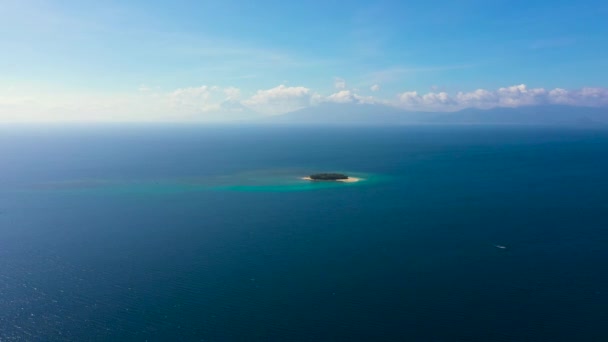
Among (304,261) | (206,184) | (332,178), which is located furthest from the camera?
(332,178)

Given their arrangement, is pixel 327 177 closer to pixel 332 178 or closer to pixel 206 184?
pixel 332 178

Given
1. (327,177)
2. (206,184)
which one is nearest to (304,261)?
(327,177)

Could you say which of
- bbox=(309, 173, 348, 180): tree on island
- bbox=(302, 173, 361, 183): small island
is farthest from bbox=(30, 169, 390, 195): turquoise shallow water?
bbox=(309, 173, 348, 180): tree on island

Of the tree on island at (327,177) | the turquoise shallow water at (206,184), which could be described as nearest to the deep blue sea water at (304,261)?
the turquoise shallow water at (206,184)

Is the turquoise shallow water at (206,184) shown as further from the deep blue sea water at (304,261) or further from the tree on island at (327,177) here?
the tree on island at (327,177)

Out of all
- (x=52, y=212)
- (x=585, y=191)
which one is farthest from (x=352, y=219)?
(x=585, y=191)

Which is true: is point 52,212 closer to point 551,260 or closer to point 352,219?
point 352,219

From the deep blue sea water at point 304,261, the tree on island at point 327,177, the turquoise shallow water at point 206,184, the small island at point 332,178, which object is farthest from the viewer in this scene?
the tree on island at point 327,177

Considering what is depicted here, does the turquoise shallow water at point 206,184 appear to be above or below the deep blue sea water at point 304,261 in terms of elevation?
above

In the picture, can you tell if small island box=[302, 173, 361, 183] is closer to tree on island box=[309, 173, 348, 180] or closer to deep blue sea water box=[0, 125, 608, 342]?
tree on island box=[309, 173, 348, 180]
